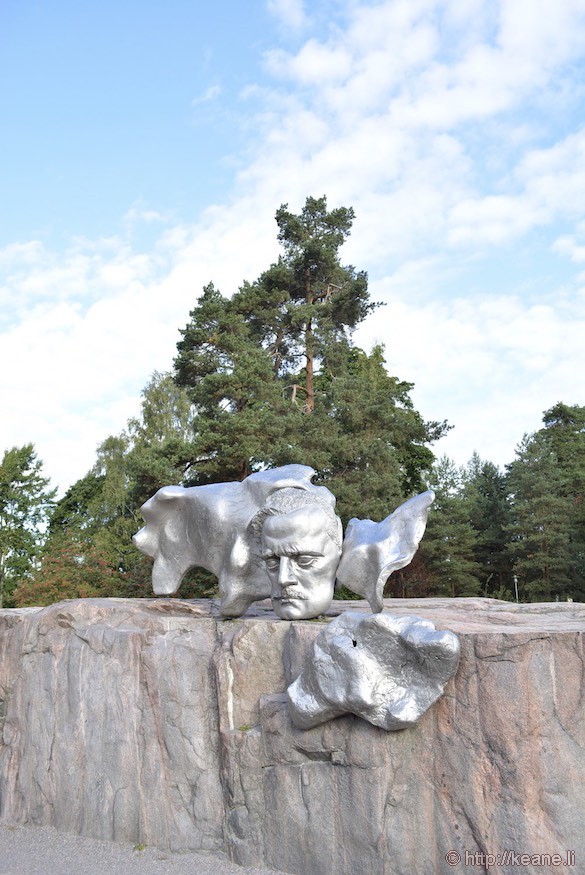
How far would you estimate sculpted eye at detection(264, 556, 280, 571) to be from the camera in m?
4.05

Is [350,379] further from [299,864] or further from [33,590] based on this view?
[299,864]

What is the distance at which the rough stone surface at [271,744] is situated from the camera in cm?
317

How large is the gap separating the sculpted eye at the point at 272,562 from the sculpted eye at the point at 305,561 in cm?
12

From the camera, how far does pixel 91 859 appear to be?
3.95 meters

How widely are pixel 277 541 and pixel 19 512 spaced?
52.4 feet

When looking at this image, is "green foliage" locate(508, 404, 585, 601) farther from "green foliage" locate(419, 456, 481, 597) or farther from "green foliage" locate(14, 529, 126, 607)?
"green foliage" locate(14, 529, 126, 607)

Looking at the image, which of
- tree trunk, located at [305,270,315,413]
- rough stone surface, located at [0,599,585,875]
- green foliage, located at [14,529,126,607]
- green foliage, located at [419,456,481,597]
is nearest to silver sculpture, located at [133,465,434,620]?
rough stone surface, located at [0,599,585,875]

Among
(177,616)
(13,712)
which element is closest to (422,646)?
(177,616)

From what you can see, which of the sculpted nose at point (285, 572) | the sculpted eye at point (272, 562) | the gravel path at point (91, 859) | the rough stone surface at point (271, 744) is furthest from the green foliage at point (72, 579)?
the sculpted nose at point (285, 572)

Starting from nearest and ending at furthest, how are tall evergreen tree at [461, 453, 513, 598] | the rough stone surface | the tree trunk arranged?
the rough stone surface, the tree trunk, tall evergreen tree at [461, 453, 513, 598]

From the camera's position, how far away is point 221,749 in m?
3.98

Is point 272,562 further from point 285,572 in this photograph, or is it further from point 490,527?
point 490,527

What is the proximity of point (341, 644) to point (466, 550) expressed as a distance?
1255 centimetres

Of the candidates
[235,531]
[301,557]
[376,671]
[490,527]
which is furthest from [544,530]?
[376,671]
